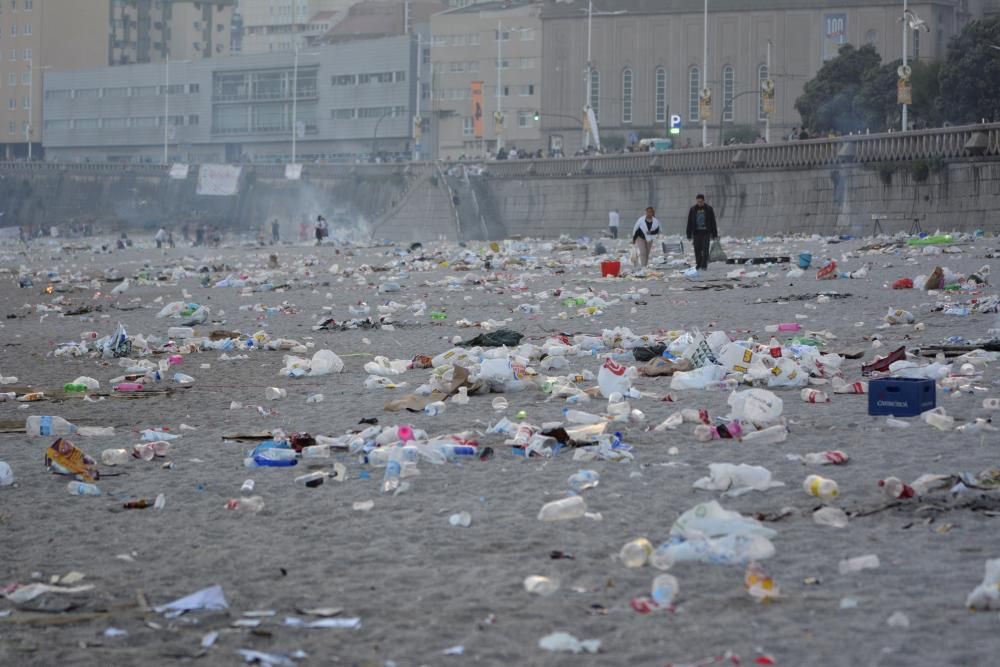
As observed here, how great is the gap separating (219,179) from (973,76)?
49.4 metres

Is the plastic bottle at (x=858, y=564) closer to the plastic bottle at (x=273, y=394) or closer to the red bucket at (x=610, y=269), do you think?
the plastic bottle at (x=273, y=394)

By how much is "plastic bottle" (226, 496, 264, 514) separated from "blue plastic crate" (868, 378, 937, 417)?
3.75 m

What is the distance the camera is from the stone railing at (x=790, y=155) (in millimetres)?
36625

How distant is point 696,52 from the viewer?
92.9 m

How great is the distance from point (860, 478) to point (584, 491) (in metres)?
1.29

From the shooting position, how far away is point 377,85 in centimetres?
10538

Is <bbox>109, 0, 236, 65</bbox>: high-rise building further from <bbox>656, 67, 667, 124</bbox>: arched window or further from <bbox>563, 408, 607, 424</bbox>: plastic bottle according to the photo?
<bbox>563, 408, 607, 424</bbox>: plastic bottle

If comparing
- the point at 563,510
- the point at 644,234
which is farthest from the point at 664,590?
the point at 644,234

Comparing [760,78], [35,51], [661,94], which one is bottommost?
[661,94]

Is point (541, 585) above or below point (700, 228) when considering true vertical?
below

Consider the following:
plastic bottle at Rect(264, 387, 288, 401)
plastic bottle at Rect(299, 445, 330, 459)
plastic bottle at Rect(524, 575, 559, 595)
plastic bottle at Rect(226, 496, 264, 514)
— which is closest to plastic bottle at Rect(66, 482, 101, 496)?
plastic bottle at Rect(226, 496, 264, 514)

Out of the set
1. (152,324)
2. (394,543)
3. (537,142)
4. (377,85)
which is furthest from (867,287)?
(377,85)

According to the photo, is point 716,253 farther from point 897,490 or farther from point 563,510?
point 563,510

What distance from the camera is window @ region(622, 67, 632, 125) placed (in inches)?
3757
